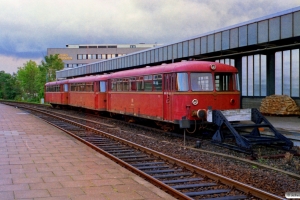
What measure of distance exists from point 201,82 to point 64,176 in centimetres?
805

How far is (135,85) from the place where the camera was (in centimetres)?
1900

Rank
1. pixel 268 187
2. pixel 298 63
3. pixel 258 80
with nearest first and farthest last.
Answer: pixel 268 187 → pixel 298 63 → pixel 258 80

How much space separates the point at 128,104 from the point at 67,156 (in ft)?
31.1

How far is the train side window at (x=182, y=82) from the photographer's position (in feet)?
48.5

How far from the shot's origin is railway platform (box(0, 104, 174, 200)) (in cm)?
683

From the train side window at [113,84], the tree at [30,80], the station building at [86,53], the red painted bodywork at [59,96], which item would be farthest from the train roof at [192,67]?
the station building at [86,53]

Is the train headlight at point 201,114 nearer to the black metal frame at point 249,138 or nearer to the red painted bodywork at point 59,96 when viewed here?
the black metal frame at point 249,138

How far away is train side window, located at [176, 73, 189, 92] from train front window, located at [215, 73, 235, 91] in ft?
4.25

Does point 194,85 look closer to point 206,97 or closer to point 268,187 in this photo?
point 206,97

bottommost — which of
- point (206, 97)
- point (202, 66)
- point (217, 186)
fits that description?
point (217, 186)

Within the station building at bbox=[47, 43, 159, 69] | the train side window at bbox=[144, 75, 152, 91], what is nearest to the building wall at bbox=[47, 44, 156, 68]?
the station building at bbox=[47, 43, 159, 69]

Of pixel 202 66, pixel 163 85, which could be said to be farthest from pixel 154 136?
pixel 202 66

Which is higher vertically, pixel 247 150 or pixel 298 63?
pixel 298 63

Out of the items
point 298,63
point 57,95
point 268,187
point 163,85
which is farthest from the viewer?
point 57,95
